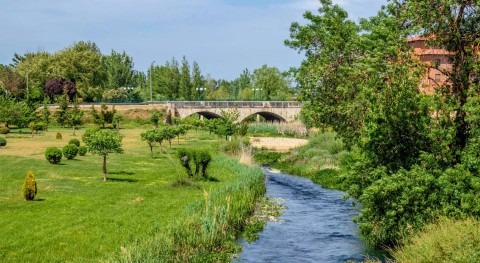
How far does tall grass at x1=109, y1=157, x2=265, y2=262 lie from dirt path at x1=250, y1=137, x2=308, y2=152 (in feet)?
153

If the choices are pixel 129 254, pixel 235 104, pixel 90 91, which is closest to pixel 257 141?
pixel 235 104

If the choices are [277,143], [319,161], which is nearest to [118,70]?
[277,143]

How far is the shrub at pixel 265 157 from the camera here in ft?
221

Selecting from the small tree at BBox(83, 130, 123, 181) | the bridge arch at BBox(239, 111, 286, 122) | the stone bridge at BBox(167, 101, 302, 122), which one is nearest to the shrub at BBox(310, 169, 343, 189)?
the small tree at BBox(83, 130, 123, 181)

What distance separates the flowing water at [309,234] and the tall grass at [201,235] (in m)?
1.19

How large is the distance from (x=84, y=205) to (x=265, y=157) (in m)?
38.4

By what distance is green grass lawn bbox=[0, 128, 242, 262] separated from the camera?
968 inches

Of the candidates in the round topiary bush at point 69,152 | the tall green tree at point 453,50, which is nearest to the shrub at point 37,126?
the round topiary bush at point 69,152

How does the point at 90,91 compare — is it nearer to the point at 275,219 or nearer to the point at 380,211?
the point at 275,219

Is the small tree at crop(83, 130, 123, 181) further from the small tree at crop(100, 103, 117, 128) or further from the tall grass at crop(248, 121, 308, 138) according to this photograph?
the small tree at crop(100, 103, 117, 128)

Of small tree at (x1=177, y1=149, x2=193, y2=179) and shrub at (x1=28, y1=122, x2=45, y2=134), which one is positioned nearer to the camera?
small tree at (x1=177, y1=149, x2=193, y2=179)

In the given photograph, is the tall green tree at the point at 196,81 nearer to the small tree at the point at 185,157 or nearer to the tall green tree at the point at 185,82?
the tall green tree at the point at 185,82

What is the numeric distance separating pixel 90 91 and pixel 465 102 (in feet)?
372

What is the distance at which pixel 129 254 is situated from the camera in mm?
19031
